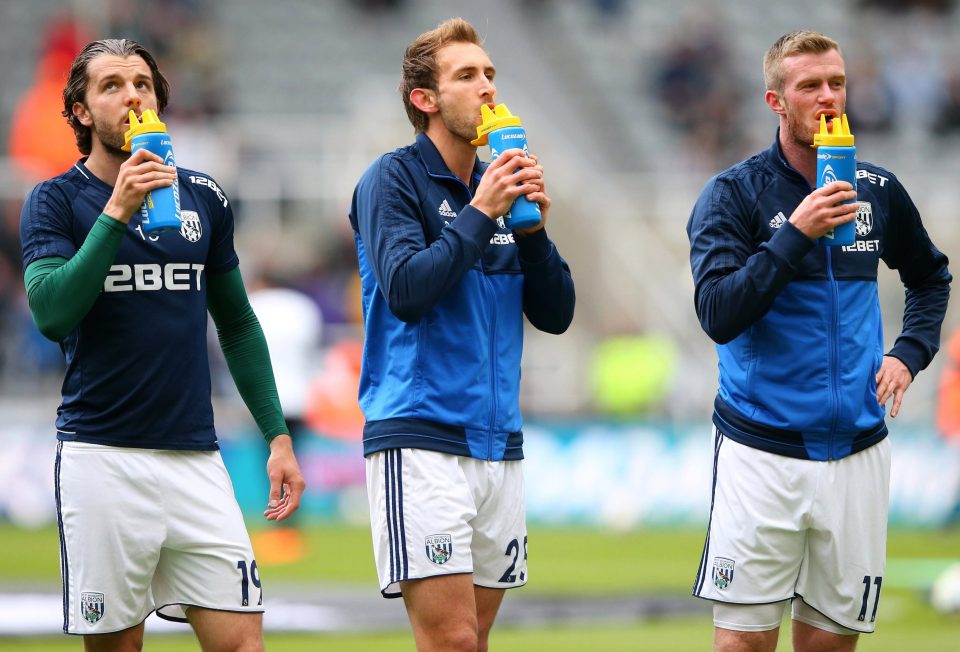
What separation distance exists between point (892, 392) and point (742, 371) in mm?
536

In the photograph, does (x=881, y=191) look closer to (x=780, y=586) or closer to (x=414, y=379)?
(x=780, y=586)

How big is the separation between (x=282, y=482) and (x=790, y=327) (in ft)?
5.96

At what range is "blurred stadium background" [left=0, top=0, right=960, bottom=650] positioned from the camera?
16250 millimetres

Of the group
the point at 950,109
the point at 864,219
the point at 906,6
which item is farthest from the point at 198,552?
the point at 906,6

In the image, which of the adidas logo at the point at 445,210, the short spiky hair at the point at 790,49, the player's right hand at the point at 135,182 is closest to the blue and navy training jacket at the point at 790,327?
the short spiky hair at the point at 790,49

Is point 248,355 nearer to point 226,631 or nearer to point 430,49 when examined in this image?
point 226,631

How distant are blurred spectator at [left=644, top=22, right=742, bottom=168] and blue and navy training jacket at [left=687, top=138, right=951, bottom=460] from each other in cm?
1649

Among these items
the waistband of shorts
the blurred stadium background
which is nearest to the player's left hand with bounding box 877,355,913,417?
the waistband of shorts

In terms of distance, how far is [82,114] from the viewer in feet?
17.4

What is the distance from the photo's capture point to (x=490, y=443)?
5395 millimetres

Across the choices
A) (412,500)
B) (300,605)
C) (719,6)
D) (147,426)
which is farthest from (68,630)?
(719,6)

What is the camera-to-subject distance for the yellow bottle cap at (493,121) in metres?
5.22

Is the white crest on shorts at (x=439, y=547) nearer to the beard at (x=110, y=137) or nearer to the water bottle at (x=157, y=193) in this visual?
the water bottle at (x=157, y=193)

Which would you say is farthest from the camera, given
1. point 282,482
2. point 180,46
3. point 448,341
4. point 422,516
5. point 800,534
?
point 180,46
